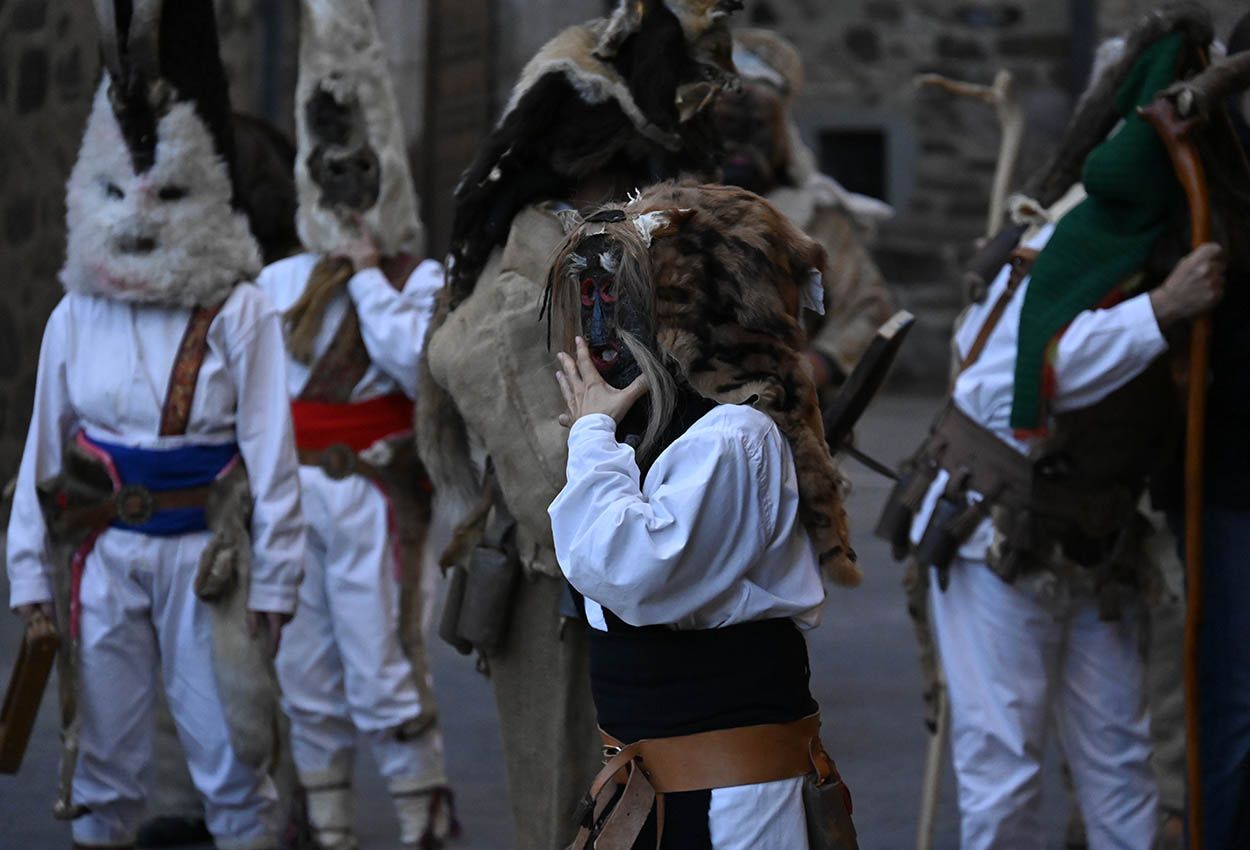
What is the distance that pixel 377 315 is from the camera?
5.55 meters

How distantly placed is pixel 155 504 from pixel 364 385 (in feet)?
3.78

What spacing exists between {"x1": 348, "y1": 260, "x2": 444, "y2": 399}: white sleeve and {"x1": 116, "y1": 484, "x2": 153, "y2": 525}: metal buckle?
104 centimetres

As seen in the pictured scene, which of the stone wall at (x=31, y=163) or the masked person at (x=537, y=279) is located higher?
the masked person at (x=537, y=279)

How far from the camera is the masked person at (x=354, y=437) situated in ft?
18.1

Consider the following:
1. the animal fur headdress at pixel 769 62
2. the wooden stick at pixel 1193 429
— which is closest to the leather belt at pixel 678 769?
the wooden stick at pixel 1193 429

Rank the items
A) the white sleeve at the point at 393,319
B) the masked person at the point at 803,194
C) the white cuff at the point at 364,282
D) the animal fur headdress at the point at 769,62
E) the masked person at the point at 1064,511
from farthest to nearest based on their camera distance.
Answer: the animal fur headdress at the point at 769,62 → the masked person at the point at 803,194 → the white cuff at the point at 364,282 → the white sleeve at the point at 393,319 → the masked person at the point at 1064,511

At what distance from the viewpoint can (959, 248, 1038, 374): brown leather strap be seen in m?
4.66

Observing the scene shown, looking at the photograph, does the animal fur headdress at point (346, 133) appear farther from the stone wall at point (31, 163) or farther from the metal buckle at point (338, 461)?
the stone wall at point (31, 163)

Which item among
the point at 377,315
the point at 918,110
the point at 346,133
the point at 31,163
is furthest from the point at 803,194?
the point at 918,110

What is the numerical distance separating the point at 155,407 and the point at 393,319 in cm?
106

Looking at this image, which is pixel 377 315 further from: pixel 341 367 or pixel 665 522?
pixel 665 522

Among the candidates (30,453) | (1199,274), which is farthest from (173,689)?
(1199,274)

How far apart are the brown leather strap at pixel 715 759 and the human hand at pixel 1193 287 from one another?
5.36ft

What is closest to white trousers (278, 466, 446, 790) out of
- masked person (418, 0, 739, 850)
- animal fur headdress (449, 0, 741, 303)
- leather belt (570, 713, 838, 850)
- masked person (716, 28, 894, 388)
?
masked person (418, 0, 739, 850)
